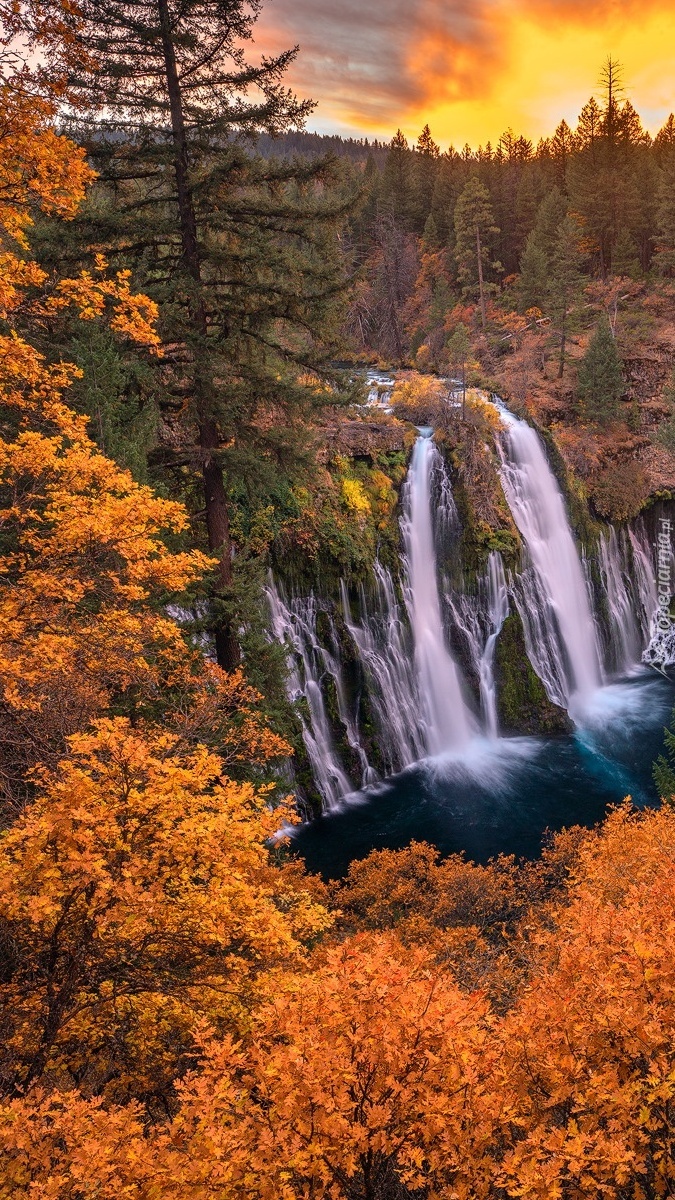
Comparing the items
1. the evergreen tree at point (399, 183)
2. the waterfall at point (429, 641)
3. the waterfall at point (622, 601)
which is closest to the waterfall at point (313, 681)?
the waterfall at point (429, 641)

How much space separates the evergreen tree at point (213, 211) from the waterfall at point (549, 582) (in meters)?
16.2

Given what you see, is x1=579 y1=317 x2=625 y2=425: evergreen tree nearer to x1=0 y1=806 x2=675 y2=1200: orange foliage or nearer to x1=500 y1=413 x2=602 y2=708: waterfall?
x1=500 y1=413 x2=602 y2=708: waterfall

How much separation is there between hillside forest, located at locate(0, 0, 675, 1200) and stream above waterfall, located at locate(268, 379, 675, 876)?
1579mm

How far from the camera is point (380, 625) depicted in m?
20.4

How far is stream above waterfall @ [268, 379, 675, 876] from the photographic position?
1794 cm

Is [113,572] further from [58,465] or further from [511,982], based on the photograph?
[511,982]

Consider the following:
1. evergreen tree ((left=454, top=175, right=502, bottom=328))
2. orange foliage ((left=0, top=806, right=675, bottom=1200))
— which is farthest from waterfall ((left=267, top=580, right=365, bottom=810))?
evergreen tree ((left=454, top=175, right=502, bottom=328))

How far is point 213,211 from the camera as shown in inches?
376

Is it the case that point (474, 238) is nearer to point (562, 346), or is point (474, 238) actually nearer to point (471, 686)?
point (562, 346)

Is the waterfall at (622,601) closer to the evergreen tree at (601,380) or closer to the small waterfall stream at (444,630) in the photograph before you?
the small waterfall stream at (444,630)

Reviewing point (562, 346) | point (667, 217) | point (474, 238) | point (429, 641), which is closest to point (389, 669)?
point (429, 641)

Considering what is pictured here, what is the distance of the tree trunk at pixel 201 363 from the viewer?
9156 millimetres

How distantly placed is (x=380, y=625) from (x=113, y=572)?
1456cm

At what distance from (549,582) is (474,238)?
34.0m
